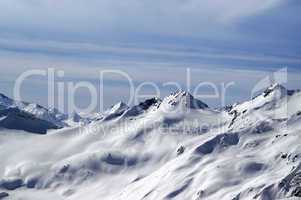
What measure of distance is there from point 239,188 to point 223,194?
22.1ft

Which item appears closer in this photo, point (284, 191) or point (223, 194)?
point (284, 191)

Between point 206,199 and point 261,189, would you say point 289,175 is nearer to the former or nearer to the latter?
point 261,189

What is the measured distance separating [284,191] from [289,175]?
11.7 m

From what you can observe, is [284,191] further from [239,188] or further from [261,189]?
[239,188]

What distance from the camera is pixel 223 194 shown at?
194375 millimetres

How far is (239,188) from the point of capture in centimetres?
19700

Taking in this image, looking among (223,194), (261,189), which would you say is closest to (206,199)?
(223,194)

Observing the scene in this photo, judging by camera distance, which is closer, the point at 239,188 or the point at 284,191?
the point at 284,191

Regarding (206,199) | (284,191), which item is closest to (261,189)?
(284,191)

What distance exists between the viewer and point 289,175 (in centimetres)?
19150

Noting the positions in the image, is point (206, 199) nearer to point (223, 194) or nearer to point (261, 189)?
point (223, 194)

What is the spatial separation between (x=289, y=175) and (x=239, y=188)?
18.0 m

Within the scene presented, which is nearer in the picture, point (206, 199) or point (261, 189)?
point (261, 189)

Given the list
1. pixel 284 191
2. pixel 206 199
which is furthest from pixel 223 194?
pixel 284 191
